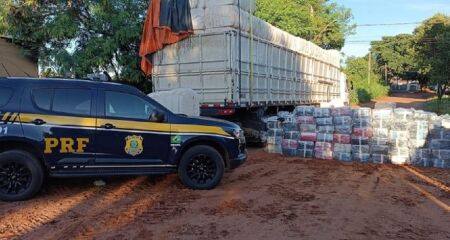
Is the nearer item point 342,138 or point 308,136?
point 342,138

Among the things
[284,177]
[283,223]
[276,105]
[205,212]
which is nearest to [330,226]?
[283,223]

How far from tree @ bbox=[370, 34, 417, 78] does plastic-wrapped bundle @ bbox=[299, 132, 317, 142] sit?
251ft

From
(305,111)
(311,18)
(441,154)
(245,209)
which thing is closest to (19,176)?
(245,209)

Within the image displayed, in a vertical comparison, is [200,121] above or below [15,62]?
below

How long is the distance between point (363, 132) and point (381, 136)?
1.36ft

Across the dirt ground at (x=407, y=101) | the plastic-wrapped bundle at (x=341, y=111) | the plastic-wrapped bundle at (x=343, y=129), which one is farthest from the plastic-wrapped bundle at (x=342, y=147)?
the dirt ground at (x=407, y=101)

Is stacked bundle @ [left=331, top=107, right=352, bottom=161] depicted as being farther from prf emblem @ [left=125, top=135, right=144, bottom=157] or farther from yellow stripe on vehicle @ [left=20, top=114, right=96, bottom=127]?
yellow stripe on vehicle @ [left=20, top=114, right=96, bottom=127]

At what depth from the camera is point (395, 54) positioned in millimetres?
90250

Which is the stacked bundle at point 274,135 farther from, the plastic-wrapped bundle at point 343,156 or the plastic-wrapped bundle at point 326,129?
the plastic-wrapped bundle at point 343,156

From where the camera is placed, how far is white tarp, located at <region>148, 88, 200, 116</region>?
39.2ft

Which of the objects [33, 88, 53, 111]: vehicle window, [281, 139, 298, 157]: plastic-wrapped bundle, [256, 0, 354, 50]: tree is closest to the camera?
[33, 88, 53, 111]: vehicle window

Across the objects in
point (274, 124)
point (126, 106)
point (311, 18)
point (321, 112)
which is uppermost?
point (311, 18)

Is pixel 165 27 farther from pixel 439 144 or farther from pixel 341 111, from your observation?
pixel 439 144

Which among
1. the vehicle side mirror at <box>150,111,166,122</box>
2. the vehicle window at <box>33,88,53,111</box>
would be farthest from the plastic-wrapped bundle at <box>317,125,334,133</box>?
the vehicle window at <box>33,88,53,111</box>
